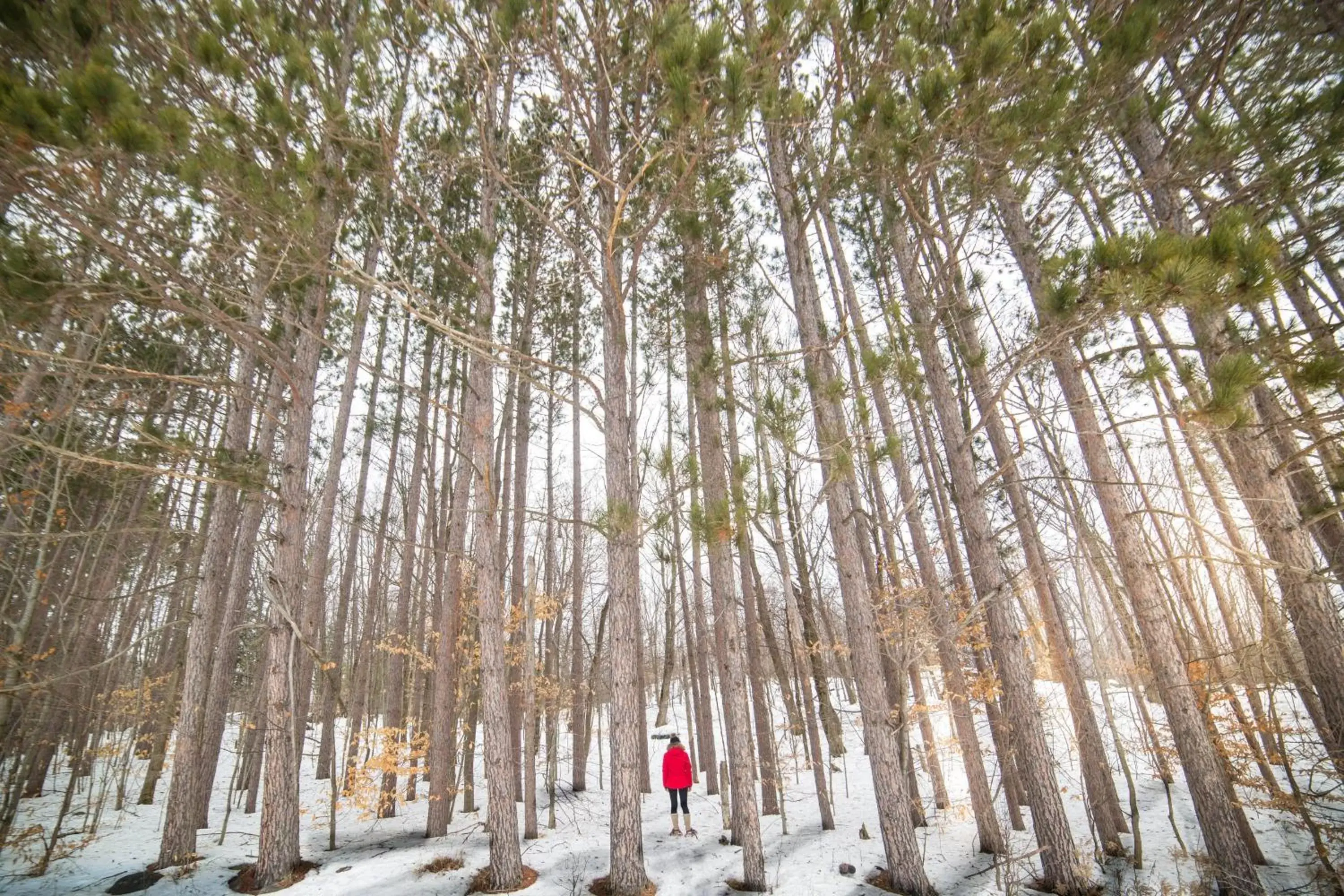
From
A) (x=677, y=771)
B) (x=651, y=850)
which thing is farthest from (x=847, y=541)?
(x=651, y=850)

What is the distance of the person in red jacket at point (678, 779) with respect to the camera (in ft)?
26.2

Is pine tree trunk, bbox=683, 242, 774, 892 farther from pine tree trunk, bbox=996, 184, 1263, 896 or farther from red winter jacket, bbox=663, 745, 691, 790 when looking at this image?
pine tree trunk, bbox=996, 184, 1263, 896

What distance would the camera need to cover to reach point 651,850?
7.38 m

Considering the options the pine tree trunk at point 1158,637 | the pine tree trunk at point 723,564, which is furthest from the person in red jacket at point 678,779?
the pine tree trunk at point 1158,637

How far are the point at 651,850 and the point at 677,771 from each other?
1.02 metres

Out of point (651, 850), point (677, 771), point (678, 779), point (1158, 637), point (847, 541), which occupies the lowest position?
point (651, 850)

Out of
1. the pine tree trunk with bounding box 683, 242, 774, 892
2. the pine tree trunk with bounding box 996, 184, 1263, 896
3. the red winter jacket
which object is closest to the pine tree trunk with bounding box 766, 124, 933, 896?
the pine tree trunk with bounding box 683, 242, 774, 892

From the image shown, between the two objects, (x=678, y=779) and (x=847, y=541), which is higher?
(x=847, y=541)

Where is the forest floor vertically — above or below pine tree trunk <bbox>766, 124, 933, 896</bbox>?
below

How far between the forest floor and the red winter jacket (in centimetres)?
71

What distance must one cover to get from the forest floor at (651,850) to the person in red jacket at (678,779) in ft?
0.84

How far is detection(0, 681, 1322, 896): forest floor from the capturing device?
560 centimetres

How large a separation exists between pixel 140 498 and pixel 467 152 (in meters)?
9.25

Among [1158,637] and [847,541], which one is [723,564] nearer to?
[847,541]
